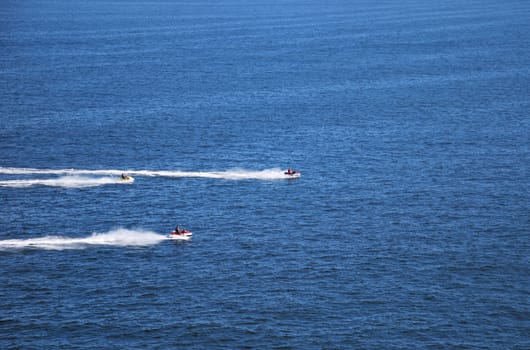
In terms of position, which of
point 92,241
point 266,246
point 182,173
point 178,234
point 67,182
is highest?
point 182,173

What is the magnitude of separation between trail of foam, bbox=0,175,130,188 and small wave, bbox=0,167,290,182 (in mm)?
2950

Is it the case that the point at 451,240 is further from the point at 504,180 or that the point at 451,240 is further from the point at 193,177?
the point at 193,177

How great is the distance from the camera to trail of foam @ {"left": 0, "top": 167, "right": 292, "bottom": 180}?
17362cm

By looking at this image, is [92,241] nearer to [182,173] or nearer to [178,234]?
[178,234]

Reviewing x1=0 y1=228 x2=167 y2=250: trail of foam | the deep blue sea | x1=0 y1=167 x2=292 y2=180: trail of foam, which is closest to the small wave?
x1=0 y1=167 x2=292 y2=180: trail of foam

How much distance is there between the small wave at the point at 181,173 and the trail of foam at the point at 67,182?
295cm

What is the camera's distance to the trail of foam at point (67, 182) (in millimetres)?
168000

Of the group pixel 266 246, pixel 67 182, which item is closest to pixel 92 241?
pixel 266 246

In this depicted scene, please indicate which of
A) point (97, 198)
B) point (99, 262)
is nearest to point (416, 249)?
point (99, 262)

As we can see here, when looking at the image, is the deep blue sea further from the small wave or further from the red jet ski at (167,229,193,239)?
the red jet ski at (167,229,193,239)

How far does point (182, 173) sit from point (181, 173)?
0.22 meters

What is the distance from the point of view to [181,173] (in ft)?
576

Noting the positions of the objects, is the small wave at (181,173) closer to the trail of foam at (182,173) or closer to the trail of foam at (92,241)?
the trail of foam at (182,173)

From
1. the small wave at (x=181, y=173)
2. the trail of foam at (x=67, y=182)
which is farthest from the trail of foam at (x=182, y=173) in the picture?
the trail of foam at (x=67, y=182)
